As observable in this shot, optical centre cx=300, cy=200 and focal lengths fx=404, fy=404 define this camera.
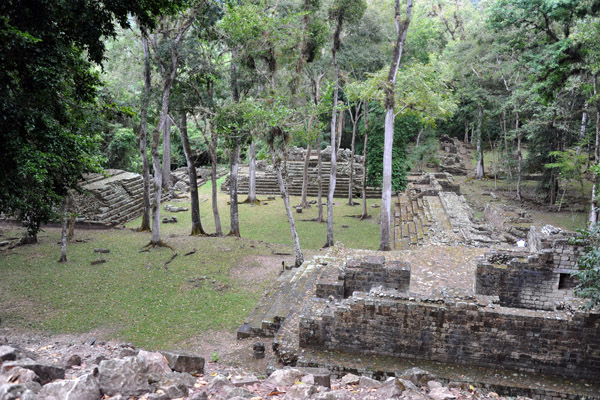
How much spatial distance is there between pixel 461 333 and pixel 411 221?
14.4 m

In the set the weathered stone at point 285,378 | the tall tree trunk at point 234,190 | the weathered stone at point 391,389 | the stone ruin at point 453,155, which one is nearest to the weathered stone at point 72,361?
the weathered stone at point 285,378

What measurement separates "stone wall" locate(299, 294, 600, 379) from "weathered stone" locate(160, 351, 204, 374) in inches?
101

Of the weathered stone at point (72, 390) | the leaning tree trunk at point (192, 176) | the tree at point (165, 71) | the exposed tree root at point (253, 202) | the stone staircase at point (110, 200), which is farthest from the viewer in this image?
the exposed tree root at point (253, 202)

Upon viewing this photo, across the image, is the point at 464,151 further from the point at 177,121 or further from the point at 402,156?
the point at 177,121

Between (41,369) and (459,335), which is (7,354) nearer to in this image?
(41,369)

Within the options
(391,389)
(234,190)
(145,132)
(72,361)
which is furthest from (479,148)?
(72,361)

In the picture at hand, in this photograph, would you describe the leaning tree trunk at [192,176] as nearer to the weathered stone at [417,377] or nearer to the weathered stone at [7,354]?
the weathered stone at [7,354]

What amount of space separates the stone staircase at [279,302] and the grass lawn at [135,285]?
0.55 meters

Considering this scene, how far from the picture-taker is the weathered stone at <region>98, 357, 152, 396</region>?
4.21 metres

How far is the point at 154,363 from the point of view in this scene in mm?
4824

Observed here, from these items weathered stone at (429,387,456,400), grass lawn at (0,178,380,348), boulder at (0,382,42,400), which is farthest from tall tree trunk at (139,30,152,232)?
weathered stone at (429,387,456,400)

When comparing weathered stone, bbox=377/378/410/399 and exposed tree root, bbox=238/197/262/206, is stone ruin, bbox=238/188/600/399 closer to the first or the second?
weathered stone, bbox=377/378/410/399

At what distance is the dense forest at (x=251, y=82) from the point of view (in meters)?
7.60

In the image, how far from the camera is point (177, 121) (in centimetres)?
1778
